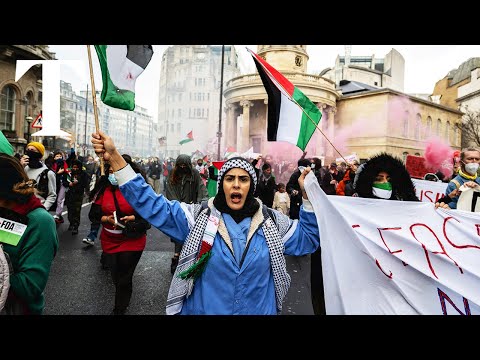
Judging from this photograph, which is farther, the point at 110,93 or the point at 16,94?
the point at 16,94

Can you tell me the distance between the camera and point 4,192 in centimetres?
192

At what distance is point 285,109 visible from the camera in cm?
361

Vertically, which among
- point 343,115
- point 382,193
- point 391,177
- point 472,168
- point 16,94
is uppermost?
point 343,115

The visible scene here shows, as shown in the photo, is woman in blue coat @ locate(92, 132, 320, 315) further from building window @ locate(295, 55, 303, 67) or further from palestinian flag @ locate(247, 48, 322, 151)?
building window @ locate(295, 55, 303, 67)

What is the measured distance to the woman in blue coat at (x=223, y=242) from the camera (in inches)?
83.4

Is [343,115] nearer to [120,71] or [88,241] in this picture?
[88,241]

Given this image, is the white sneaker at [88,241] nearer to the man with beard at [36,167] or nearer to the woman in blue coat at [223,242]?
the man with beard at [36,167]

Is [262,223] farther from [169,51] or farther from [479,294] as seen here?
[169,51]

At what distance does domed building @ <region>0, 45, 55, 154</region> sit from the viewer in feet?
76.7

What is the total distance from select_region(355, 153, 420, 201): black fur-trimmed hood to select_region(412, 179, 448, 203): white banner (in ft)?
9.99

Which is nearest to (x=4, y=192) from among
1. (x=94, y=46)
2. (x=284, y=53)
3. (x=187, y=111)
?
(x=94, y=46)

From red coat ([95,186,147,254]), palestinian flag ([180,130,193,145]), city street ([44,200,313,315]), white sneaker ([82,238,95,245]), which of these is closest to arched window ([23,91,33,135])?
palestinian flag ([180,130,193,145])

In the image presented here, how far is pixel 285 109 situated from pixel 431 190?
3.85m

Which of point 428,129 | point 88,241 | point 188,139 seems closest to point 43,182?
point 88,241
